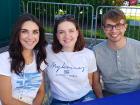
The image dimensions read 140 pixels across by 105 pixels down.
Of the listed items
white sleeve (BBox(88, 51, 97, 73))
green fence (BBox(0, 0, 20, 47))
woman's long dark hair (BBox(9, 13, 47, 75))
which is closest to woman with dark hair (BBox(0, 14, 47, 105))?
woman's long dark hair (BBox(9, 13, 47, 75))

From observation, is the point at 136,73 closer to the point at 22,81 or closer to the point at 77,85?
the point at 77,85

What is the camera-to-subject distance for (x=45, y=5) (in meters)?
9.95

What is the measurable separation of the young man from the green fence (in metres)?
4.85

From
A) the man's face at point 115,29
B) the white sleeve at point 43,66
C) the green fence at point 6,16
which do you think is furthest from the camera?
the green fence at point 6,16

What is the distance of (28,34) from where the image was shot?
3.27 m

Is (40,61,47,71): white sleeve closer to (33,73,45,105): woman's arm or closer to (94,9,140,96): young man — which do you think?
(33,73,45,105): woman's arm

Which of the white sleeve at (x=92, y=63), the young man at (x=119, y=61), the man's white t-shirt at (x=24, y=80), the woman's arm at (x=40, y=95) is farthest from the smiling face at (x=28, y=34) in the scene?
the young man at (x=119, y=61)

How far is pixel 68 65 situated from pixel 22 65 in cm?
50

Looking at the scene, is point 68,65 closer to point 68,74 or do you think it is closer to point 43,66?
point 68,74

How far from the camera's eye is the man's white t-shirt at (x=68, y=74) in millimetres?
3527

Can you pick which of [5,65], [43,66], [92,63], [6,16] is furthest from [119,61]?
[6,16]

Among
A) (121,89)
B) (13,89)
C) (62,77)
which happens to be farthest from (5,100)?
(121,89)

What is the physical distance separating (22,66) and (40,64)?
8.9 inches

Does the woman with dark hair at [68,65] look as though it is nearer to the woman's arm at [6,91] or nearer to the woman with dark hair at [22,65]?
the woman with dark hair at [22,65]
